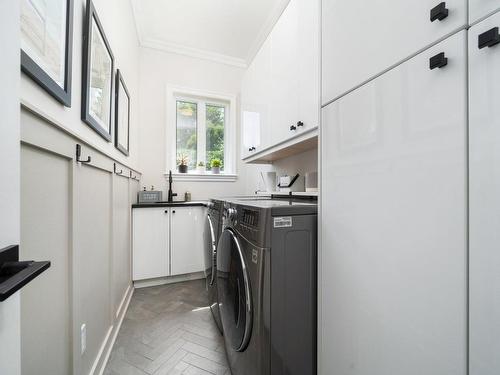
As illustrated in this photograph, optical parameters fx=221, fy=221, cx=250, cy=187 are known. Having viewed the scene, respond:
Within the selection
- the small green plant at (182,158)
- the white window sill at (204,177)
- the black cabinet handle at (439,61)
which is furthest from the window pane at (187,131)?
the black cabinet handle at (439,61)

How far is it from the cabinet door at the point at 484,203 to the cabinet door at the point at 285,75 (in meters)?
0.95

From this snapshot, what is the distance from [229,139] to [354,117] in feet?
8.44

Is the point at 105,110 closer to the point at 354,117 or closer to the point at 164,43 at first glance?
the point at 354,117

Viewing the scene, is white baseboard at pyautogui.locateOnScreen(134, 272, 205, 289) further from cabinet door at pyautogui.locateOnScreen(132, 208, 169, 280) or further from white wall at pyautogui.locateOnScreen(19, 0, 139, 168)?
white wall at pyautogui.locateOnScreen(19, 0, 139, 168)

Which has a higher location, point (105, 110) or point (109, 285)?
point (105, 110)

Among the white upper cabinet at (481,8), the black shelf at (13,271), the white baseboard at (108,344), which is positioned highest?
the white upper cabinet at (481,8)

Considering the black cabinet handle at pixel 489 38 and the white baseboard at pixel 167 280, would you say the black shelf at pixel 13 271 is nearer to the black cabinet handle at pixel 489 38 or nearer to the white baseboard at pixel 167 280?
the black cabinet handle at pixel 489 38

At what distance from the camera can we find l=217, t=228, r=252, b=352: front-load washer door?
0.95 meters

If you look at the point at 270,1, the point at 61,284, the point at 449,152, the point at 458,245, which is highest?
the point at 270,1

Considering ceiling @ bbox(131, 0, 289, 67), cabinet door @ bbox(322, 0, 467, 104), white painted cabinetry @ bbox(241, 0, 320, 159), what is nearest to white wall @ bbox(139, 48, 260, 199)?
ceiling @ bbox(131, 0, 289, 67)

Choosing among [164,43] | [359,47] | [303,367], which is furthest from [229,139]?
[303,367]

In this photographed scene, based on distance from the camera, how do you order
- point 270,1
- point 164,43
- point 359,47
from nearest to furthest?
point 359,47 → point 270,1 → point 164,43

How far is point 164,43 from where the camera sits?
2803 mm

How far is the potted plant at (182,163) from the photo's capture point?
293 cm
